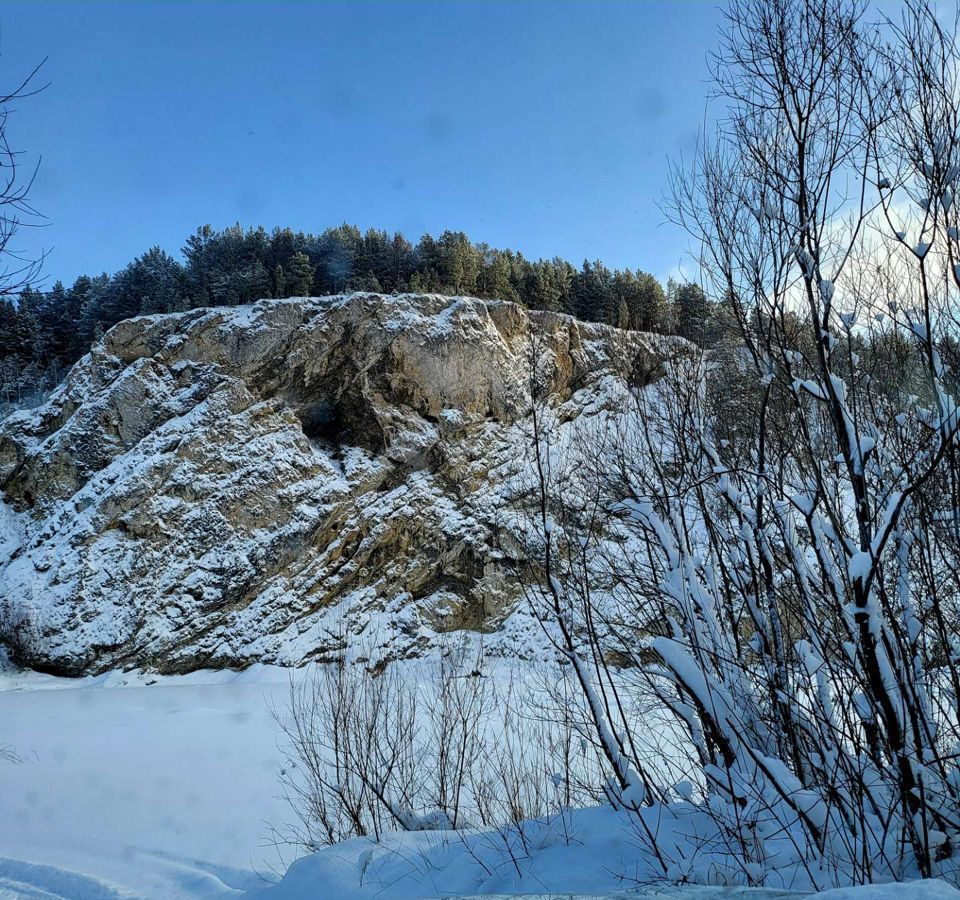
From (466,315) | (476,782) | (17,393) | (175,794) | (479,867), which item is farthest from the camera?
(17,393)

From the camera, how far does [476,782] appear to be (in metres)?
7.36

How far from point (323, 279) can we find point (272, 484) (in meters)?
15.3

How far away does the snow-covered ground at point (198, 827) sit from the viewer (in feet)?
11.6

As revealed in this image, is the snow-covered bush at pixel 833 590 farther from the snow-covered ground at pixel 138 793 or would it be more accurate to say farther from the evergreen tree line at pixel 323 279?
the evergreen tree line at pixel 323 279

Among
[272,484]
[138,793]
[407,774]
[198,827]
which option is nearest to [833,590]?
[407,774]

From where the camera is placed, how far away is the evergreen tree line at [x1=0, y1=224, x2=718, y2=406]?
28.6 metres

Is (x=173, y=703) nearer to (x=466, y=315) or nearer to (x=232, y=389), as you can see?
(x=232, y=389)

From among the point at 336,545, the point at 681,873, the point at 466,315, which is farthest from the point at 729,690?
the point at 466,315

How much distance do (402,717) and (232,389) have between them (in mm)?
15919

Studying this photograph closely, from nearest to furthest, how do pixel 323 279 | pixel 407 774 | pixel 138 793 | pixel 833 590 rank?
1. pixel 833 590
2. pixel 407 774
3. pixel 138 793
4. pixel 323 279

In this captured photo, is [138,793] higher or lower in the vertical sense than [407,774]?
lower

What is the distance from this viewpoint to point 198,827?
7.61 metres

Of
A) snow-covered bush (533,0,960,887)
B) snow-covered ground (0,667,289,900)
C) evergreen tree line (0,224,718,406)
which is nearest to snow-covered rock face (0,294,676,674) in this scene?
snow-covered ground (0,667,289,900)

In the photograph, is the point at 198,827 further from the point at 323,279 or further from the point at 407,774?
the point at 323,279
